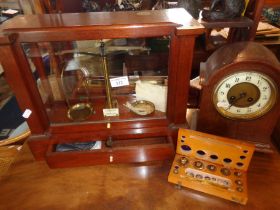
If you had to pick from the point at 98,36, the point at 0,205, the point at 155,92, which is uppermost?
the point at 98,36

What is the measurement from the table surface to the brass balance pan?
0.58 feet

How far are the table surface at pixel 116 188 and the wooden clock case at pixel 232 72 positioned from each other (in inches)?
4.3

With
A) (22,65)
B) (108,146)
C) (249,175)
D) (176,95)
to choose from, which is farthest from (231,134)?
(22,65)

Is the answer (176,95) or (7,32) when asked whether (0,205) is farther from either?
(176,95)

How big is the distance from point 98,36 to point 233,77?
400mm

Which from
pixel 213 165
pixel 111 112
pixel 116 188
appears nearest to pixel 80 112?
pixel 111 112

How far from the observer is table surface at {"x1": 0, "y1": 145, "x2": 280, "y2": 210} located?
65cm

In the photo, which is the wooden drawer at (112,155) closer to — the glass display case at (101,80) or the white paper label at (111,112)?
the glass display case at (101,80)

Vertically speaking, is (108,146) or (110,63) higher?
(110,63)

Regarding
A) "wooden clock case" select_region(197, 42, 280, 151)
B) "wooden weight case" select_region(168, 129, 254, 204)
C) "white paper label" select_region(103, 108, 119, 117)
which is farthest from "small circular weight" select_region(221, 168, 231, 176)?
"white paper label" select_region(103, 108, 119, 117)

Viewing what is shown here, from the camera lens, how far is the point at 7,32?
0.57m

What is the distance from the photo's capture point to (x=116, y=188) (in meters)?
0.69

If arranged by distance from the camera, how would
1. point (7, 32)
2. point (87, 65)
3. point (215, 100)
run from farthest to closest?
point (87, 65) → point (215, 100) → point (7, 32)

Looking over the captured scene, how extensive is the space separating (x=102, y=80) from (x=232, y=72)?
449mm
